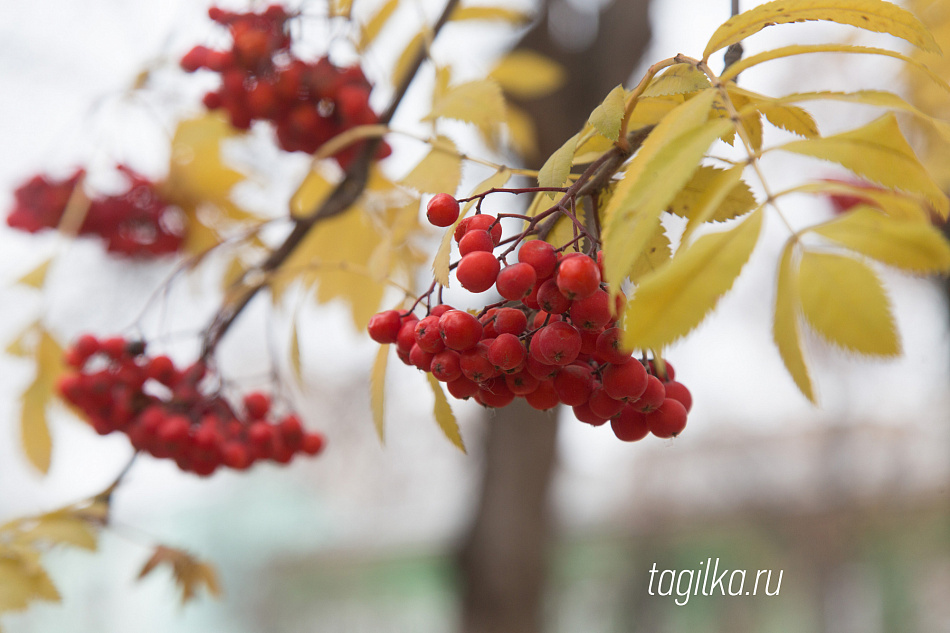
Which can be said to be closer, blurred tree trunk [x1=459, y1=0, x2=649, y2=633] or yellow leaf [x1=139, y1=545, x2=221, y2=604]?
yellow leaf [x1=139, y1=545, x2=221, y2=604]

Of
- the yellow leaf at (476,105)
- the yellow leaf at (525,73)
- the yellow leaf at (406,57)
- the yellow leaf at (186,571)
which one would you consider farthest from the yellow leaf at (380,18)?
the yellow leaf at (186,571)

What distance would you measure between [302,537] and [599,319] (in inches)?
210

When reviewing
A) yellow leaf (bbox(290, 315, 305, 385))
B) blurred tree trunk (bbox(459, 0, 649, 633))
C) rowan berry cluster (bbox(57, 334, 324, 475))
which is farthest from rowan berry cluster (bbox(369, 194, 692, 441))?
blurred tree trunk (bbox(459, 0, 649, 633))

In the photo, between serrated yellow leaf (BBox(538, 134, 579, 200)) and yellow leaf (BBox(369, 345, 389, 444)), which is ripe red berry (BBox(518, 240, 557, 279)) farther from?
yellow leaf (BBox(369, 345, 389, 444))

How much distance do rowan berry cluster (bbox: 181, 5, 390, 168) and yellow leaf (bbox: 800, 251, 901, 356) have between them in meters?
0.66

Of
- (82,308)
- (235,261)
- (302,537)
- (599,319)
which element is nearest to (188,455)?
(235,261)

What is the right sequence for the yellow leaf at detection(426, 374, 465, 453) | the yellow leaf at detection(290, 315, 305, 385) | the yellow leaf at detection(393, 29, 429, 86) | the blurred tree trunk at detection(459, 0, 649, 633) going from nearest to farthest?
1. the yellow leaf at detection(426, 374, 465, 453)
2. the yellow leaf at detection(290, 315, 305, 385)
3. the yellow leaf at detection(393, 29, 429, 86)
4. the blurred tree trunk at detection(459, 0, 649, 633)

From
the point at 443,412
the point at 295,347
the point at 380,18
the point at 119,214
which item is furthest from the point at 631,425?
the point at 119,214

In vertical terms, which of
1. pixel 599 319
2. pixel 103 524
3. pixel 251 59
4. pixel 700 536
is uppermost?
pixel 251 59

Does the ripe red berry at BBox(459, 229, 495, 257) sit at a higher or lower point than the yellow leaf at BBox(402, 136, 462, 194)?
lower

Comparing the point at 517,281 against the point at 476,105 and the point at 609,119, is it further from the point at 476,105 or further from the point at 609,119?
the point at 476,105

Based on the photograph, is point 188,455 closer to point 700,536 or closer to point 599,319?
point 599,319

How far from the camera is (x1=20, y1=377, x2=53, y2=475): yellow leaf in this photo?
0.98 meters

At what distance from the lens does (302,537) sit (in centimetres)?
521
